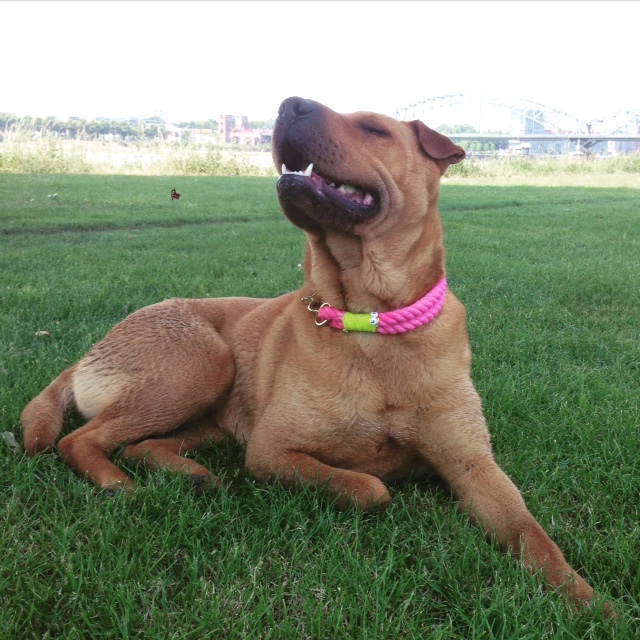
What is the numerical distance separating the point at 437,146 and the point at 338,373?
3.81 ft

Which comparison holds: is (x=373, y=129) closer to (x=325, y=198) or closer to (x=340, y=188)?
(x=340, y=188)

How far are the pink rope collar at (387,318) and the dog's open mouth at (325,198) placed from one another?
1.20 feet

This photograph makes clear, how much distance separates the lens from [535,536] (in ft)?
7.01

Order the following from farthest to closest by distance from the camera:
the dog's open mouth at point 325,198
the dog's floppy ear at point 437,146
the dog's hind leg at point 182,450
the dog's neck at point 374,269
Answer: the dog's floppy ear at point 437,146 < the dog's neck at point 374,269 < the dog's hind leg at point 182,450 < the dog's open mouth at point 325,198

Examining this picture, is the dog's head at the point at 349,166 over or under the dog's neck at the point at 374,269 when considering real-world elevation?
over

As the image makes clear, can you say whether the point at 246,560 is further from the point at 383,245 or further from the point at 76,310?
the point at 76,310

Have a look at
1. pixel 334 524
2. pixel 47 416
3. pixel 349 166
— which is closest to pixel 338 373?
pixel 334 524

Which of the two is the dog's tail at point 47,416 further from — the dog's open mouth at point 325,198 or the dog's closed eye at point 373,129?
the dog's closed eye at point 373,129

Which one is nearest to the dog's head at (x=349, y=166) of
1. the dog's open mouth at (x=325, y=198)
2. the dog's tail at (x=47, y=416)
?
A: the dog's open mouth at (x=325, y=198)

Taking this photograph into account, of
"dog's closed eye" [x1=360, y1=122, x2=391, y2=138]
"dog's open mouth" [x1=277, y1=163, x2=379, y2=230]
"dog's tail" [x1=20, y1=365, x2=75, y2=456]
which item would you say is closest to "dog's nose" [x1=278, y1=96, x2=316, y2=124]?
"dog's open mouth" [x1=277, y1=163, x2=379, y2=230]

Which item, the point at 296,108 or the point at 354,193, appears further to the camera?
the point at 354,193

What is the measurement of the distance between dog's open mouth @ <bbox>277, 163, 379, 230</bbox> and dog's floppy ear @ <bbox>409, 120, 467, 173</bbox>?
442mm

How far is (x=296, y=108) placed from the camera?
2.51 meters

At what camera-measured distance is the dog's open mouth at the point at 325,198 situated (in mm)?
2439
